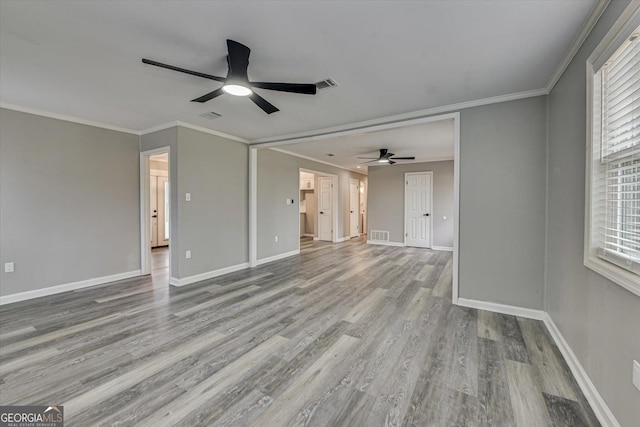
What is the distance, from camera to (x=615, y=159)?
1.61 meters

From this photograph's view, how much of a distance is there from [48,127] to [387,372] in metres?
5.06

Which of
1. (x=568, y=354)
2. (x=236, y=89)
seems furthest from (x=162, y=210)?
(x=568, y=354)

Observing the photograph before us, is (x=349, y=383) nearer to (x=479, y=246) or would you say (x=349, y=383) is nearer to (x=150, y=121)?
(x=479, y=246)

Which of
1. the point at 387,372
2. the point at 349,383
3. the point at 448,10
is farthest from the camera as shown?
the point at 387,372

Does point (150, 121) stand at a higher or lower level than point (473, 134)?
higher

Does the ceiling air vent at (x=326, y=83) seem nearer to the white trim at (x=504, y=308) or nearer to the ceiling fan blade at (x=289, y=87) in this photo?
the ceiling fan blade at (x=289, y=87)

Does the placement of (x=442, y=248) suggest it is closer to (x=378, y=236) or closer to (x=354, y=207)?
(x=378, y=236)

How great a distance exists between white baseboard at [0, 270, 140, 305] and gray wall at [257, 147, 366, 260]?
7.48ft

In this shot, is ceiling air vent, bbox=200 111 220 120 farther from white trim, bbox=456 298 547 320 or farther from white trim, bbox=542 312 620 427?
white trim, bbox=542 312 620 427

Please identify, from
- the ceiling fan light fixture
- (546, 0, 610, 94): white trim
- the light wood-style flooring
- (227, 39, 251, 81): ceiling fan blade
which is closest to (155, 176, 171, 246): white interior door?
the light wood-style flooring

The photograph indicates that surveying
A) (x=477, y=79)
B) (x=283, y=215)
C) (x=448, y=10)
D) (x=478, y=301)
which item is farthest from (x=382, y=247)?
(x=448, y=10)

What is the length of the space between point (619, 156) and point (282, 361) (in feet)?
8.46

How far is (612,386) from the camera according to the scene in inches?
59.1

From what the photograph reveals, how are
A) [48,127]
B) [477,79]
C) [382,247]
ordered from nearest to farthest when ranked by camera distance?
[477,79]
[48,127]
[382,247]
